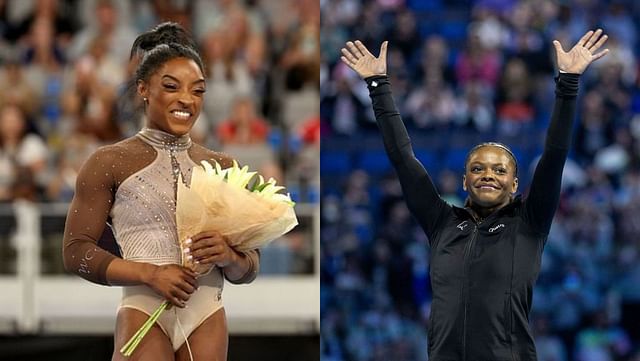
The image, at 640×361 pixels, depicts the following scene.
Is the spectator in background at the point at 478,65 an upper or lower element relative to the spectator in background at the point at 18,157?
upper

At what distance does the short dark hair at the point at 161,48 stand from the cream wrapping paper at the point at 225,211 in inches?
13.1

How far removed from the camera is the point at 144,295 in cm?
308

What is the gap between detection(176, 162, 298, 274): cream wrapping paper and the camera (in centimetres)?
303

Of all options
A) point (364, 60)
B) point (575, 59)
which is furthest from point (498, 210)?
point (364, 60)

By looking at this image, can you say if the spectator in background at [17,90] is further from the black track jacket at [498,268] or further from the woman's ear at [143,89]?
the black track jacket at [498,268]

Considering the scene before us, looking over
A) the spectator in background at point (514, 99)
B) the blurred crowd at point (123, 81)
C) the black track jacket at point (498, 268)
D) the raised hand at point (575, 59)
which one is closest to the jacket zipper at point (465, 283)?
the black track jacket at point (498, 268)

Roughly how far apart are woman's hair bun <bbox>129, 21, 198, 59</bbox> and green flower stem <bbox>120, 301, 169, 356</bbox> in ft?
2.43

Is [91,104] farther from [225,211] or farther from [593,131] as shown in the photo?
[225,211]

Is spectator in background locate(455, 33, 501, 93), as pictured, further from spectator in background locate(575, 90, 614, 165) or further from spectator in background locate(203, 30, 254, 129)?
spectator in background locate(203, 30, 254, 129)

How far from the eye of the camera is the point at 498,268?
342 cm

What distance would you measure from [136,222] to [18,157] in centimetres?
515

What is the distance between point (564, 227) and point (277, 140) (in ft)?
6.98

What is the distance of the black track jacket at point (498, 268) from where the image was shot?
337cm

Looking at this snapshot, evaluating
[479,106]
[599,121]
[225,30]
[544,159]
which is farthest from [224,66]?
[544,159]
